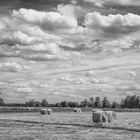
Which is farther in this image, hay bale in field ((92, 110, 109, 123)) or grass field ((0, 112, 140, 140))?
hay bale in field ((92, 110, 109, 123))

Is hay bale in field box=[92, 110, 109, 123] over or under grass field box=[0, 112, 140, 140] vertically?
over

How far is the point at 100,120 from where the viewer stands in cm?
3775

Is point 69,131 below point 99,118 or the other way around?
below

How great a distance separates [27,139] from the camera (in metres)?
20.7

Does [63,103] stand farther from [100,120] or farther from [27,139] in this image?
[27,139]

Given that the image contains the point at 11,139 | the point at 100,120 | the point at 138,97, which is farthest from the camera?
the point at 138,97

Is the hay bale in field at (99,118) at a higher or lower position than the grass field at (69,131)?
higher

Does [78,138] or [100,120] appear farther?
[100,120]

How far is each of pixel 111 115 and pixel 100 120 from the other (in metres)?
1.53

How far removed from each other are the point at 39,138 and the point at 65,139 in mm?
1749

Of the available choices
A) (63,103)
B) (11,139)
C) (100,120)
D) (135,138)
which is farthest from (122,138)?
(63,103)

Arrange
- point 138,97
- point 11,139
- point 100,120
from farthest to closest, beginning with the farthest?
point 138,97 < point 100,120 < point 11,139

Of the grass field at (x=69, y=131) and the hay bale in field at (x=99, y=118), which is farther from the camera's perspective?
the hay bale in field at (x=99, y=118)

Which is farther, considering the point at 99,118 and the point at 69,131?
the point at 99,118
